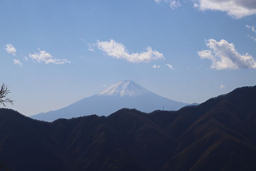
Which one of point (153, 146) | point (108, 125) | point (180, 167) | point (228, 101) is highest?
point (228, 101)

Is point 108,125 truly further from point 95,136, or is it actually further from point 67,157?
point 67,157

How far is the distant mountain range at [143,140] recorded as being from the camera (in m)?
132

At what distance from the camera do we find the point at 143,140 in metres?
164

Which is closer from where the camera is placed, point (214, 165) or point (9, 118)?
point (214, 165)

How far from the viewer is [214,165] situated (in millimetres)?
123875

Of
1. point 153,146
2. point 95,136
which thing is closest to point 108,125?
point 95,136

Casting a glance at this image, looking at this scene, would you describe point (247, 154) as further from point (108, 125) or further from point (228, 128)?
point (108, 125)

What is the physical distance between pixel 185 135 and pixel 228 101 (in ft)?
126

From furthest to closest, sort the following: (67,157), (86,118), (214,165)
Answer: (86,118) < (67,157) < (214,165)

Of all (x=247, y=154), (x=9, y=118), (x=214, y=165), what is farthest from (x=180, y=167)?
(x=9, y=118)

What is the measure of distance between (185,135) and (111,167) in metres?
48.0

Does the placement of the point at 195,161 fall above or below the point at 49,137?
below

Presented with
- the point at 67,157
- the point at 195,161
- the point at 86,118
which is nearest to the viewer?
the point at 195,161

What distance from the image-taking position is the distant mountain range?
132 meters
